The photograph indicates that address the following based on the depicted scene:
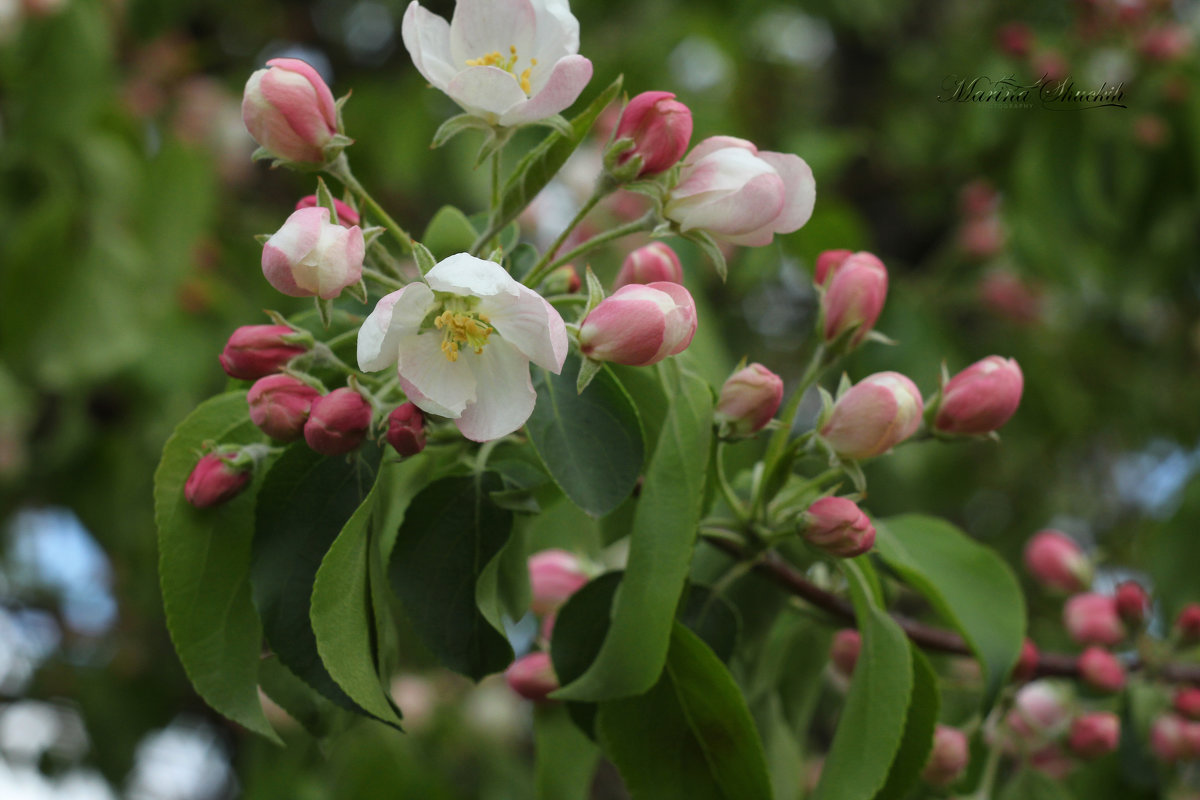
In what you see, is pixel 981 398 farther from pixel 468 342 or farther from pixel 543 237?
pixel 543 237

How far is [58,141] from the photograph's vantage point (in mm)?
2693

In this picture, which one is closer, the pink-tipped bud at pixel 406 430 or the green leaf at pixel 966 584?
the pink-tipped bud at pixel 406 430

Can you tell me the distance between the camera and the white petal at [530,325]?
0.94 m

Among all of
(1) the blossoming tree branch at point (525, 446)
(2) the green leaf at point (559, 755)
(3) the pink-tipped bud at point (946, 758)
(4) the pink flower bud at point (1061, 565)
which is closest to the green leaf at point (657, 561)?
(1) the blossoming tree branch at point (525, 446)

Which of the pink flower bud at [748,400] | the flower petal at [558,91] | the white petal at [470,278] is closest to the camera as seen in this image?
the white petal at [470,278]

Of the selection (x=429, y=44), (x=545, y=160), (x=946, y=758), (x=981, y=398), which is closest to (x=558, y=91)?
(x=545, y=160)

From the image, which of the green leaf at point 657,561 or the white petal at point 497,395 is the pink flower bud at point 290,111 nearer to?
the white petal at point 497,395

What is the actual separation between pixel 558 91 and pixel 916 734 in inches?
32.2

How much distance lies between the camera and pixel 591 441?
107 centimetres

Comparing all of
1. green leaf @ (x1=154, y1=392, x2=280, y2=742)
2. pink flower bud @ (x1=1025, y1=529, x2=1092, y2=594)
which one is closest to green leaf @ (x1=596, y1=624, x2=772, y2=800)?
green leaf @ (x1=154, y1=392, x2=280, y2=742)

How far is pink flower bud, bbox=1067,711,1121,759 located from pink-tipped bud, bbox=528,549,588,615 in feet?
2.78

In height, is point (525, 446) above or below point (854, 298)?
below

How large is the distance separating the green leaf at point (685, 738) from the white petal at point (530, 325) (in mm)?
361

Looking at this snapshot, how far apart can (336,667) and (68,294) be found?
6.94ft
